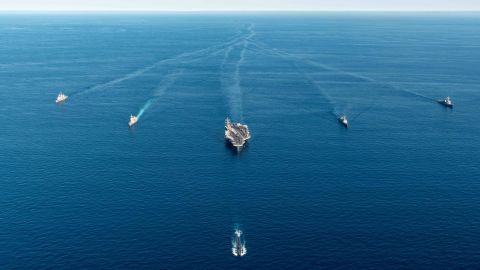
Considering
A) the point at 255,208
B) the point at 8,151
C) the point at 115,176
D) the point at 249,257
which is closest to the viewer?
the point at 249,257

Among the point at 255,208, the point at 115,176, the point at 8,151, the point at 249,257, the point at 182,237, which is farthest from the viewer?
the point at 8,151

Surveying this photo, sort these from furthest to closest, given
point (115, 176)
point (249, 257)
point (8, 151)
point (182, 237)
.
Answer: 1. point (8, 151)
2. point (115, 176)
3. point (182, 237)
4. point (249, 257)

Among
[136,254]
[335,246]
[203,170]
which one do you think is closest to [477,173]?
[335,246]

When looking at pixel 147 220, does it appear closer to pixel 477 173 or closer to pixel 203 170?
pixel 203 170

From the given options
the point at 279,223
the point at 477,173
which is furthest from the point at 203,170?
the point at 477,173

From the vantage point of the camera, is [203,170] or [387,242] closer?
[387,242]

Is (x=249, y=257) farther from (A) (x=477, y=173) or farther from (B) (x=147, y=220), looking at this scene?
(A) (x=477, y=173)
